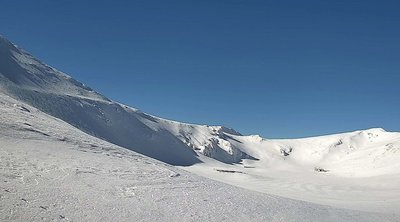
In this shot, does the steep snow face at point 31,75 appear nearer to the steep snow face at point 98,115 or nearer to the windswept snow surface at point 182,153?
the steep snow face at point 98,115

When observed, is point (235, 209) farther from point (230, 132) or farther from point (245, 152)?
point (230, 132)

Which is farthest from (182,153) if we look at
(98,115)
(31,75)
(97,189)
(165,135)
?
(97,189)

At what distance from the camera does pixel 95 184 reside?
41.7 feet

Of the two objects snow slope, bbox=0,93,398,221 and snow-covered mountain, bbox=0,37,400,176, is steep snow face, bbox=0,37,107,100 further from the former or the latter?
snow slope, bbox=0,93,398,221

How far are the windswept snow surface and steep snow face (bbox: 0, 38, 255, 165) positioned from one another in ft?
0.57

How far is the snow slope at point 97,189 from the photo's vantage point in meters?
9.94

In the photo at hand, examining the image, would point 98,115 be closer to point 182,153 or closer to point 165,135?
point 165,135

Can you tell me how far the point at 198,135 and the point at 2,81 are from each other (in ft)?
127

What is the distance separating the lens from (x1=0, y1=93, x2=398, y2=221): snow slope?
32.6 feet

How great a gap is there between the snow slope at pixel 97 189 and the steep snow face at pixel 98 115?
60.0 feet

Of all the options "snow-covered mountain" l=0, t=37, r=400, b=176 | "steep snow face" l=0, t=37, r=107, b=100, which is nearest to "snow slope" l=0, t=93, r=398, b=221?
"snow-covered mountain" l=0, t=37, r=400, b=176

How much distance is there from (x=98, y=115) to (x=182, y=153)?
47.8 ft

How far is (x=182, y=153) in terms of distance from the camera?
55812 mm

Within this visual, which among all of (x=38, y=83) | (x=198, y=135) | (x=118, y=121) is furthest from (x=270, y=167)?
(x=38, y=83)
